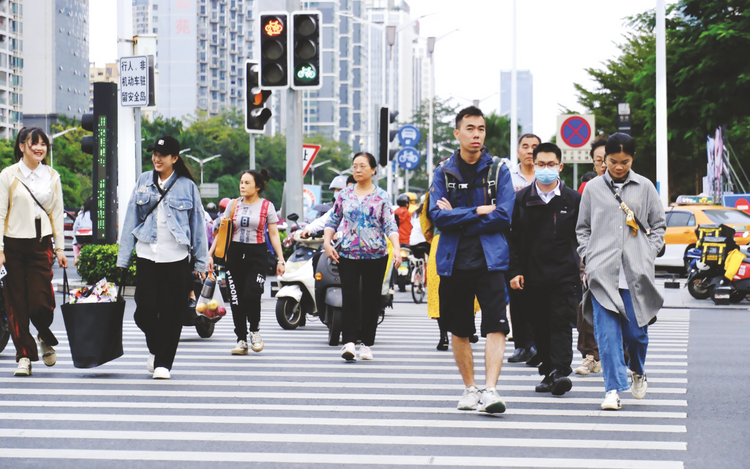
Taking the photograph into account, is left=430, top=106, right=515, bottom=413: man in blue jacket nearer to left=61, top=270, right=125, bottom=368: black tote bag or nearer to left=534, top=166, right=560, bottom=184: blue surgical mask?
left=534, top=166, right=560, bottom=184: blue surgical mask

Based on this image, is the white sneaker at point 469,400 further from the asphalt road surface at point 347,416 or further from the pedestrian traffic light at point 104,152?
the pedestrian traffic light at point 104,152

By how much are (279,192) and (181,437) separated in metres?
95.2

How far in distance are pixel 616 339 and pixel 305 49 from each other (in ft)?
26.6

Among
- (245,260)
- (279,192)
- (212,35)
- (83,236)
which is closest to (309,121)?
(212,35)

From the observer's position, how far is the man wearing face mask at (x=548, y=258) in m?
7.72

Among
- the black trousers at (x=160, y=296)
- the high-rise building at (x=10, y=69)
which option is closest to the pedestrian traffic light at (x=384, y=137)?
the black trousers at (x=160, y=296)

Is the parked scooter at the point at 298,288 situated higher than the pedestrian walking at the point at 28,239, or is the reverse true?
the pedestrian walking at the point at 28,239

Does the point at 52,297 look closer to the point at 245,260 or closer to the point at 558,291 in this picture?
the point at 245,260

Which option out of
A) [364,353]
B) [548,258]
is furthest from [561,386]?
[364,353]

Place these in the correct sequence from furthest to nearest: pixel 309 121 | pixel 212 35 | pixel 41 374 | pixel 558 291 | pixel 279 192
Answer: pixel 309 121 → pixel 212 35 → pixel 279 192 → pixel 41 374 → pixel 558 291

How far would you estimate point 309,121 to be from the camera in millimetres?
182875

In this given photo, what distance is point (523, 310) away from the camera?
930 cm

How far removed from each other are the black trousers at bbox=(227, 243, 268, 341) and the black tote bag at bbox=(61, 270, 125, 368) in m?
1.83

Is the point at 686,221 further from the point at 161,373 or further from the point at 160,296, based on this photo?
the point at 161,373
